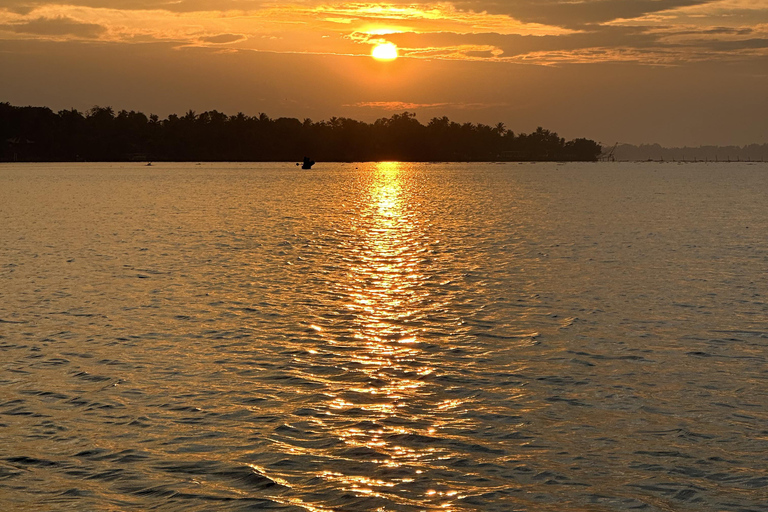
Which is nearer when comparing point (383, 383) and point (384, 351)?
point (383, 383)

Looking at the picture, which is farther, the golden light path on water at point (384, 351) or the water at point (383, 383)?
the golden light path on water at point (384, 351)

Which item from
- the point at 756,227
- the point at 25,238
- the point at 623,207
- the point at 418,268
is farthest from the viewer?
the point at 623,207

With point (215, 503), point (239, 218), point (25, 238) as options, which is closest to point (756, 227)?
point (239, 218)

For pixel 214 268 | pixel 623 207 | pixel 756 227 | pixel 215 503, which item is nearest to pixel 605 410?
pixel 215 503

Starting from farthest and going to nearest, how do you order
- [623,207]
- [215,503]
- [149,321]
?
[623,207] < [149,321] < [215,503]

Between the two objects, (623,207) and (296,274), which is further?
(623,207)

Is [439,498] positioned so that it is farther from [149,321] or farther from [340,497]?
[149,321]

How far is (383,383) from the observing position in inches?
789

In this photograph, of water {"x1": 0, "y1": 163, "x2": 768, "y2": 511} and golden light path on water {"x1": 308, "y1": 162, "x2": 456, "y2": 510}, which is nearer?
water {"x1": 0, "y1": 163, "x2": 768, "y2": 511}

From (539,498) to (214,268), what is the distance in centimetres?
3100

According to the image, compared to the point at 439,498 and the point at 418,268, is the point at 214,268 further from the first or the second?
the point at 439,498

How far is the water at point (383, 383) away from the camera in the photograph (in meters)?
13.8

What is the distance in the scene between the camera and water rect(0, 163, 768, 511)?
45.3ft

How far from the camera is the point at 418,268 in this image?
1682 inches
